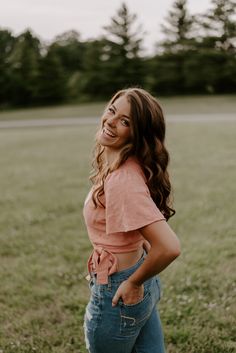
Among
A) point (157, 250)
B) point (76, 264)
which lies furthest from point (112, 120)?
point (76, 264)

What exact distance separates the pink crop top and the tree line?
46845mm

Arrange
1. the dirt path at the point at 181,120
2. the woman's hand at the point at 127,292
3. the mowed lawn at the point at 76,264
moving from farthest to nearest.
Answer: the dirt path at the point at 181,120 → the mowed lawn at the point at 76,264 → the woman's hand at the point at 127,292

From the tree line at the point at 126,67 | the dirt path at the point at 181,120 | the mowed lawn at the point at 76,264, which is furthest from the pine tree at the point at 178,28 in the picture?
the mowed lawn at the point at 76,264

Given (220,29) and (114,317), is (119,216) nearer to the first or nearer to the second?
(114,317)

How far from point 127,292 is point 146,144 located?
657 mm

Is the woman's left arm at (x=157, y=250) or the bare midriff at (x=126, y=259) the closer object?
the woman's left arm at (x=157, y=250)

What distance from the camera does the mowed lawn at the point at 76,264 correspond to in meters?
3.76

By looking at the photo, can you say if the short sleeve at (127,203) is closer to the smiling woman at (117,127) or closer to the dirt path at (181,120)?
the smiling woman at (117,127)

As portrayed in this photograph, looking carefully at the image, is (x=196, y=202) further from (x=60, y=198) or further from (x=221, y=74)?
(x=221, y=74)

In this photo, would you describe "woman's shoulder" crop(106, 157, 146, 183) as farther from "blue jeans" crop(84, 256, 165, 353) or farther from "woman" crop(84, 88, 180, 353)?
"blue jeans" crop(84, 256, 165, 353)

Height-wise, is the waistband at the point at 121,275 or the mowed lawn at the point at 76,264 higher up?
the waistband at the point at 121,275

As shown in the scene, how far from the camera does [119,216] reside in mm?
1940

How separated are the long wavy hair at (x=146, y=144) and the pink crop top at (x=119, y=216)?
0.04 m

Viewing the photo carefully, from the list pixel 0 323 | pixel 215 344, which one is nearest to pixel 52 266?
pixel 0 323
